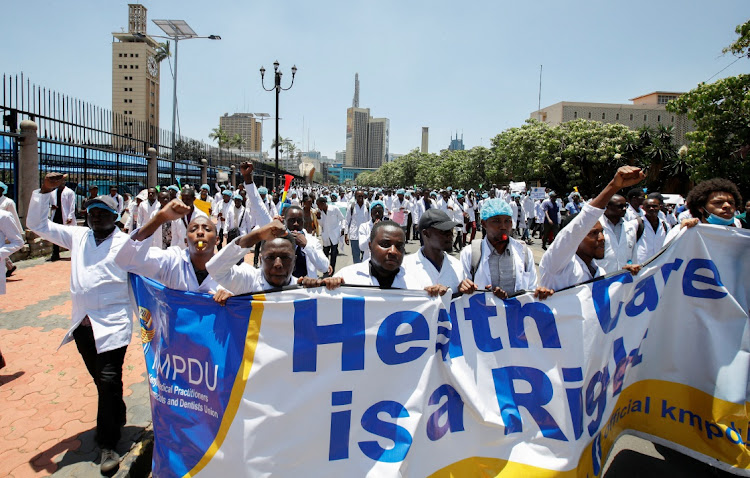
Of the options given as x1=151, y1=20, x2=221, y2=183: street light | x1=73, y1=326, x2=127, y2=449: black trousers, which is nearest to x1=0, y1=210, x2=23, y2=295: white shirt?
x1=73, y1=326, x2=127, y2=449: black trousers

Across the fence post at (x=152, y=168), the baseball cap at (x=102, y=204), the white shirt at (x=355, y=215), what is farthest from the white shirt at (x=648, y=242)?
the fence post at (x=152, y=168)

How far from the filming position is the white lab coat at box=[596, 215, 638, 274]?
14.1ft

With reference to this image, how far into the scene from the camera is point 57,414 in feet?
13.2

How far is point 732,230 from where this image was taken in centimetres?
347

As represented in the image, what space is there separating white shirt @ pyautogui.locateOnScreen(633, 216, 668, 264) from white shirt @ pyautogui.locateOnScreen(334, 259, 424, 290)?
3.52 m

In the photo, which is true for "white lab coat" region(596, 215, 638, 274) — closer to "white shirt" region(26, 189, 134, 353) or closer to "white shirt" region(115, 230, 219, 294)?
"white shirt" region(115, 230, 219, 294)

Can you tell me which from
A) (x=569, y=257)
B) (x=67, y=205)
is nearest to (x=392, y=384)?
(x=569, y=257)

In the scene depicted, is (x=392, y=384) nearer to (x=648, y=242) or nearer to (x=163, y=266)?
(x=163, y=266)

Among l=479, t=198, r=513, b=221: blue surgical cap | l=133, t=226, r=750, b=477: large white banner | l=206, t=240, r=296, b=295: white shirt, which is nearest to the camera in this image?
l=133, t=226, r=750, b=477: large white banner

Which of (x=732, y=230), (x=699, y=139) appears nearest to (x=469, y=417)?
(x=732, y=230)

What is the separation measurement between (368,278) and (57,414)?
3.09 m

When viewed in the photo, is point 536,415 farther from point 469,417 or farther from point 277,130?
point 277,130

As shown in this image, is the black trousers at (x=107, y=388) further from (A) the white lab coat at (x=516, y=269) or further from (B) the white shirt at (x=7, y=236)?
(A) the white lab coat at (x=516, y=269)

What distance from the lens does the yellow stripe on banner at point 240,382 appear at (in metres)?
2.60
